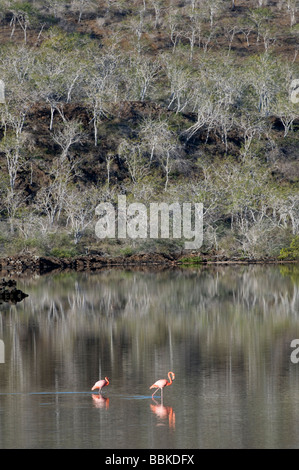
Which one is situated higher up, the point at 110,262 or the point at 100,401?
the point at 110,262

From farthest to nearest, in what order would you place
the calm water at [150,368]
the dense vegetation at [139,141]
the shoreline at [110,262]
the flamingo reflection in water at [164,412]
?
the dense vegetation at [139,141] → the shoreline at [110,262] → the flamingo reflection in water at [164,412] → the calm water at [150,368]

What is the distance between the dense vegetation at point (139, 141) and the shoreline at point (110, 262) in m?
1.30

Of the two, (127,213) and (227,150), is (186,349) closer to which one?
(127,213)

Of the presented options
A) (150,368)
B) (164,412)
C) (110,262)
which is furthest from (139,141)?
(164,412)

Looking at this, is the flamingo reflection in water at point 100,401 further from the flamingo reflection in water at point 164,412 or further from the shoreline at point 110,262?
the shoreline at point 110,262

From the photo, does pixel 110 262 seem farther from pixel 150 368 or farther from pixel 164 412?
pixel 164 412

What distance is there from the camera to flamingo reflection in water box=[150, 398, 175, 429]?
15.2 metres

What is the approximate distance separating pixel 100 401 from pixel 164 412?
1588 mm

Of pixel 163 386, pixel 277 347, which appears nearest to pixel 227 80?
pixel 277 347

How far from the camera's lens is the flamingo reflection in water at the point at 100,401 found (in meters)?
16.4

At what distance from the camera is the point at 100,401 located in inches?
659

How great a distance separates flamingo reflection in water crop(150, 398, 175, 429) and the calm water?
0.04 metres

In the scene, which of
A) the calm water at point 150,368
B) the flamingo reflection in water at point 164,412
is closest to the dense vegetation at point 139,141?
the calm water at point 150,368

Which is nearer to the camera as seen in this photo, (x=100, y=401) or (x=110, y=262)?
(x=100, y=401)
